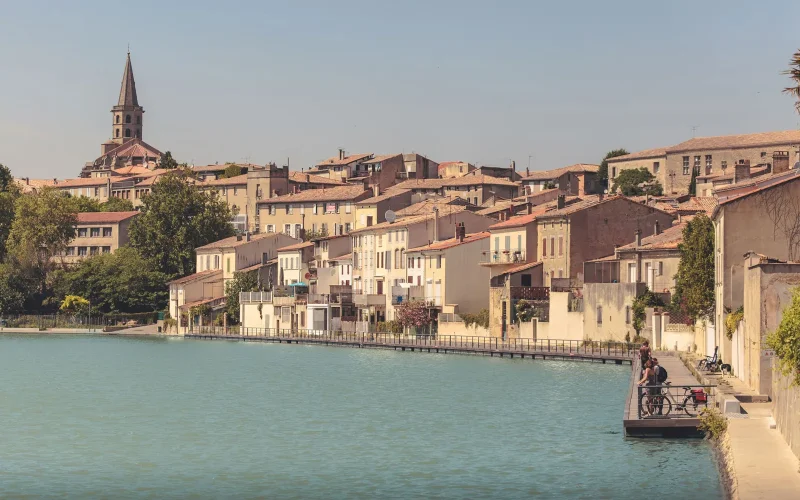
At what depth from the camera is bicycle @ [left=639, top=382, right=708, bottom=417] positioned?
108 ft

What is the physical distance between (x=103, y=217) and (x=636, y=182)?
A: 167ft

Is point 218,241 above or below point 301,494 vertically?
above

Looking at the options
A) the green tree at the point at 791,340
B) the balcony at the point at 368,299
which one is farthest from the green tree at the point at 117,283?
the green tree at the point at 791,340

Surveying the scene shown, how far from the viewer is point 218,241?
120 meters

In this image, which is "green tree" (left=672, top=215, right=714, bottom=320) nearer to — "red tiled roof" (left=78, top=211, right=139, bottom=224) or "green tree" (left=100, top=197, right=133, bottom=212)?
"red tiled roof" (left=78, top=211, right=139, bottom=224)

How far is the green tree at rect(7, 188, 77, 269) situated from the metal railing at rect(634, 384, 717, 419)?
9937cm

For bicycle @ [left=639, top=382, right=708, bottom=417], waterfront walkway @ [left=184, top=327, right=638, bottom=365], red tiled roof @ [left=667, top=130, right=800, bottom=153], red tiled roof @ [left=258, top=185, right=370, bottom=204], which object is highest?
red tiled roof @ [left=667, top=130, right=800, bottom=153]

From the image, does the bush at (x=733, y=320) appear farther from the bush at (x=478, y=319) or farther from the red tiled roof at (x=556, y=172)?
the red tiled roof at (x=556, y=172)

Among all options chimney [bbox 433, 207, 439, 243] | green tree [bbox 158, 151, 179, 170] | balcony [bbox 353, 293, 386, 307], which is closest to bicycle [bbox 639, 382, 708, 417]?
chimney [bbox 433, 207, 439, 243]

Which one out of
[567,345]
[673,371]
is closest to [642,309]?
[567,345]

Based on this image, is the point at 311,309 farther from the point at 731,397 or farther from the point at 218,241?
the point at 731,397

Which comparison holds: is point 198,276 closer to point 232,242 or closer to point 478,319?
point 232,242

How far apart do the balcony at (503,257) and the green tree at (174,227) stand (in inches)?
1815

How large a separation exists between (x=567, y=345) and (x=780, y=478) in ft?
150
